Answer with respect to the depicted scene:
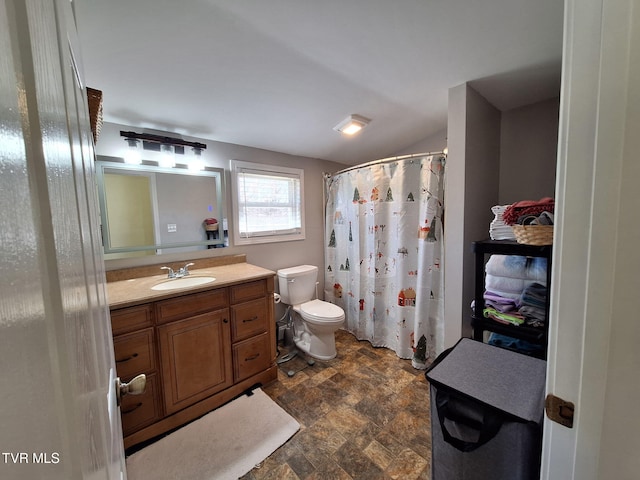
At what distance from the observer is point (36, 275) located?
0.69 ft

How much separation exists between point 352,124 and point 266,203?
111 centimetres

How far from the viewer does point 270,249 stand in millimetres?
2596

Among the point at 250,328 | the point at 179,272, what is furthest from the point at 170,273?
the point at 250,328

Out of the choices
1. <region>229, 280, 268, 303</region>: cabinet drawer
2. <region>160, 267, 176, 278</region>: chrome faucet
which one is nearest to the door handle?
<region>229, 280, 268, 303</region>: cabinet drawer

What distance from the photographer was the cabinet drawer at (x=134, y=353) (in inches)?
53.9

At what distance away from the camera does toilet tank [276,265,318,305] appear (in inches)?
97.1

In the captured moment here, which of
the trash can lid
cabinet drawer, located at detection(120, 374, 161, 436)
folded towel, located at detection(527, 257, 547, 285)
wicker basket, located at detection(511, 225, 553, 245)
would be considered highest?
wicker basket, located at detection(511, 225, 553, 245)

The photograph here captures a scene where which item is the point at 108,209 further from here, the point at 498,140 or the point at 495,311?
the point at 498,140

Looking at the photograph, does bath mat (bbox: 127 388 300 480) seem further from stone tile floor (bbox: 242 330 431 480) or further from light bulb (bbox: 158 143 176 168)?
light bulb (bbox: 158 143 176 168)

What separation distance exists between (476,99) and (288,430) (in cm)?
254

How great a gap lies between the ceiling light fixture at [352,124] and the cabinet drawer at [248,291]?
1.45 metres

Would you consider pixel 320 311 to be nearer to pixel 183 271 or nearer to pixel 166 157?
pixel 183 271

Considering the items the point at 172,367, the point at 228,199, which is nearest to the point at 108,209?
the point at 228,199

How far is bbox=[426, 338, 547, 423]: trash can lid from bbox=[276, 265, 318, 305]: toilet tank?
1571 millimetres
